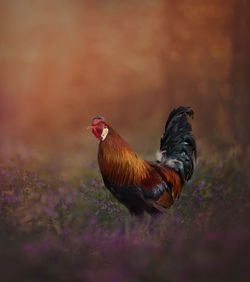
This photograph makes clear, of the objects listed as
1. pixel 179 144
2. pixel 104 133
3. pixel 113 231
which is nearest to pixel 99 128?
pixel 104 133

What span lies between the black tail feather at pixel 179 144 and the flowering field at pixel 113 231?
452 millimetres

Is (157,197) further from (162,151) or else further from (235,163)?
(235,163)

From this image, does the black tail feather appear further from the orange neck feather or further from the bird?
the orange neck feather

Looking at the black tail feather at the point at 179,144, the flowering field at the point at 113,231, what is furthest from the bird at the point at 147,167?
the flowering field at the point at 113,231

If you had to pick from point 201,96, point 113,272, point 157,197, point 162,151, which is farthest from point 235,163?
point 113,272

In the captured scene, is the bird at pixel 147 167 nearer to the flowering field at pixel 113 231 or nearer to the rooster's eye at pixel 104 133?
the rooster's eye at pixel 104 133

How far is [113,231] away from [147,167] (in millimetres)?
698

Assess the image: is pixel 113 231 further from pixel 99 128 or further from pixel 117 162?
pixel 99 128

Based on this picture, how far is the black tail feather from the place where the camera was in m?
3.52

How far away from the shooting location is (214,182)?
4.10 metres

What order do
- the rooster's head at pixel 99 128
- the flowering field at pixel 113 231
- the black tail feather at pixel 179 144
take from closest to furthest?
the flowering field at pixel 113 231, the rooster's head at pixel 99 128, the black tail feather at pixel 179 144

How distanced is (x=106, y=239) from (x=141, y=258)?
0.41 meters

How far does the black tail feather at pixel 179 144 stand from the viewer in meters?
3.52

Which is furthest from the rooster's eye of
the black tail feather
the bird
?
the black tail feather
